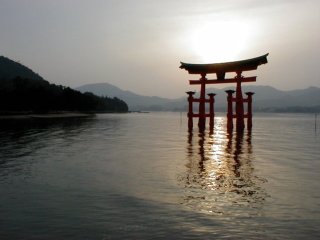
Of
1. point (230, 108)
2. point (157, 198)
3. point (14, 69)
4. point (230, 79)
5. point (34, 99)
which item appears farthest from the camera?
point (14, 69)

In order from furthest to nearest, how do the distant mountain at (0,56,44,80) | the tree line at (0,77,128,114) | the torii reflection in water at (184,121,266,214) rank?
the distant mountain at (0,56,44,80), the tree line at (0,77,128,114), the torii reflection in water at (184,121,266,214)

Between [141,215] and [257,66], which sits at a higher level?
[257,66]

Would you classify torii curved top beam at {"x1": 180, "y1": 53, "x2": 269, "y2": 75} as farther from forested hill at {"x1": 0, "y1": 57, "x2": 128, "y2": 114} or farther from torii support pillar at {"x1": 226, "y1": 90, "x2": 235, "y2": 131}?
forested hill at {"x1": 0, "y1": 57, "x2": 128, "y2": 114}

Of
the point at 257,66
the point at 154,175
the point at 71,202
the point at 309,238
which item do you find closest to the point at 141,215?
the point at 71,202

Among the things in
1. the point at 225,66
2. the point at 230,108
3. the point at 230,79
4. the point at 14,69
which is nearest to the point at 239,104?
the point at 230,108

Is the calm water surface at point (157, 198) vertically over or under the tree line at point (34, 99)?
under

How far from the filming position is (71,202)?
9.90 meters

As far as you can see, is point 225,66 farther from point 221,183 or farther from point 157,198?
point 157,198

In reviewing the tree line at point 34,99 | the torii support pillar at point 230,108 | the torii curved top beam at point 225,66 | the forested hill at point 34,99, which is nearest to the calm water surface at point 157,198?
the torii curved top beam at point 225,66

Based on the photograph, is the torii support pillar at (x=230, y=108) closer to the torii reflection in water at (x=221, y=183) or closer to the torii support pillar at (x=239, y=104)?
the torii support pillar at (x=239, y=104)

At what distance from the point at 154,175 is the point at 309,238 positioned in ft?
25.1

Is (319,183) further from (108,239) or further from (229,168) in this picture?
(108,239)

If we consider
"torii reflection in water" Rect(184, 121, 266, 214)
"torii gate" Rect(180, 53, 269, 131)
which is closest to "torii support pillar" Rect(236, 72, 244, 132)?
"torii gate" Rect(180, 53, 269, 131)

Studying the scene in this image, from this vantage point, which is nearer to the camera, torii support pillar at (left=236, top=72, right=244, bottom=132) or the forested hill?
torii support pillar at (left=236, top=72, right=244, bottom=132)
